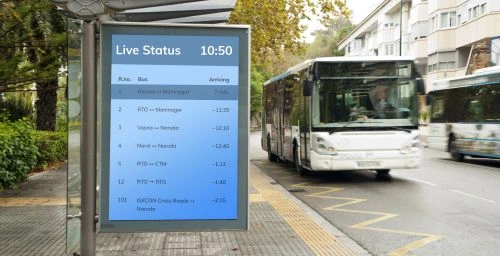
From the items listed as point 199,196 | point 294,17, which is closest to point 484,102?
point 294,17

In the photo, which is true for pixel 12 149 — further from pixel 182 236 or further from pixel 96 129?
pixel 96 129

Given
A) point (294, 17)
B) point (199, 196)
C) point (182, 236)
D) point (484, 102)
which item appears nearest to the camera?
point (199, 196)

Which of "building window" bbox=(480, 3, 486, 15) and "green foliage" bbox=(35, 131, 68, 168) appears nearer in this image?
"green foliage" bbox=(35, 131, 68, 168)

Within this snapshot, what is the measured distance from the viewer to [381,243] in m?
7.23

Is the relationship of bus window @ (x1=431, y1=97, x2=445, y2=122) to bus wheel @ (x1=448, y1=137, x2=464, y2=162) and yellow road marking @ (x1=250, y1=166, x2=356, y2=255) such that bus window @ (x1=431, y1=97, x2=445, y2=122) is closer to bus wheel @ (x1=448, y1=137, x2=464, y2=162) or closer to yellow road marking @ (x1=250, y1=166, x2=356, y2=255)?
bus wheel @ (x1=448, y1=137, x2=464, y2=162)

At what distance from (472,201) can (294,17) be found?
11609mm

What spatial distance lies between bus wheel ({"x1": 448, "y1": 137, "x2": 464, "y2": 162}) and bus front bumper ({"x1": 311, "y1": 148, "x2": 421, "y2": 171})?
777 cm

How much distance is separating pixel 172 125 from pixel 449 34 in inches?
1699

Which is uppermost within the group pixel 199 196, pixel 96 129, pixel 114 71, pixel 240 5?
pixel 240 5

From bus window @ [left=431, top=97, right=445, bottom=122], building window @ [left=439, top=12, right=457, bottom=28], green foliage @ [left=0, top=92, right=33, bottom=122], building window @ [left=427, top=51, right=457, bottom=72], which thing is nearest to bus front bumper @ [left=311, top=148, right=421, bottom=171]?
bus window @ [left=431, top=97, right=445, bottom=122]

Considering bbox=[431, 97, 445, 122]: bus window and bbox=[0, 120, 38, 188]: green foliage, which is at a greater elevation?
bbox=[431, 97, 445, 122]: bus window

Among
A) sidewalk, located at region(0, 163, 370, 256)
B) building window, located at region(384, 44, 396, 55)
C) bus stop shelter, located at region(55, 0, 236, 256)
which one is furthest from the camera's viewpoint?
building window, located at region(384, 44, 396, 55)

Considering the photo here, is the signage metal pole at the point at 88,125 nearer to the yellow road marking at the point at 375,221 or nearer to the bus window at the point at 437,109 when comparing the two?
the yellow road marking at the point at 375,221

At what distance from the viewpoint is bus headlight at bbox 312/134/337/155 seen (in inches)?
496
